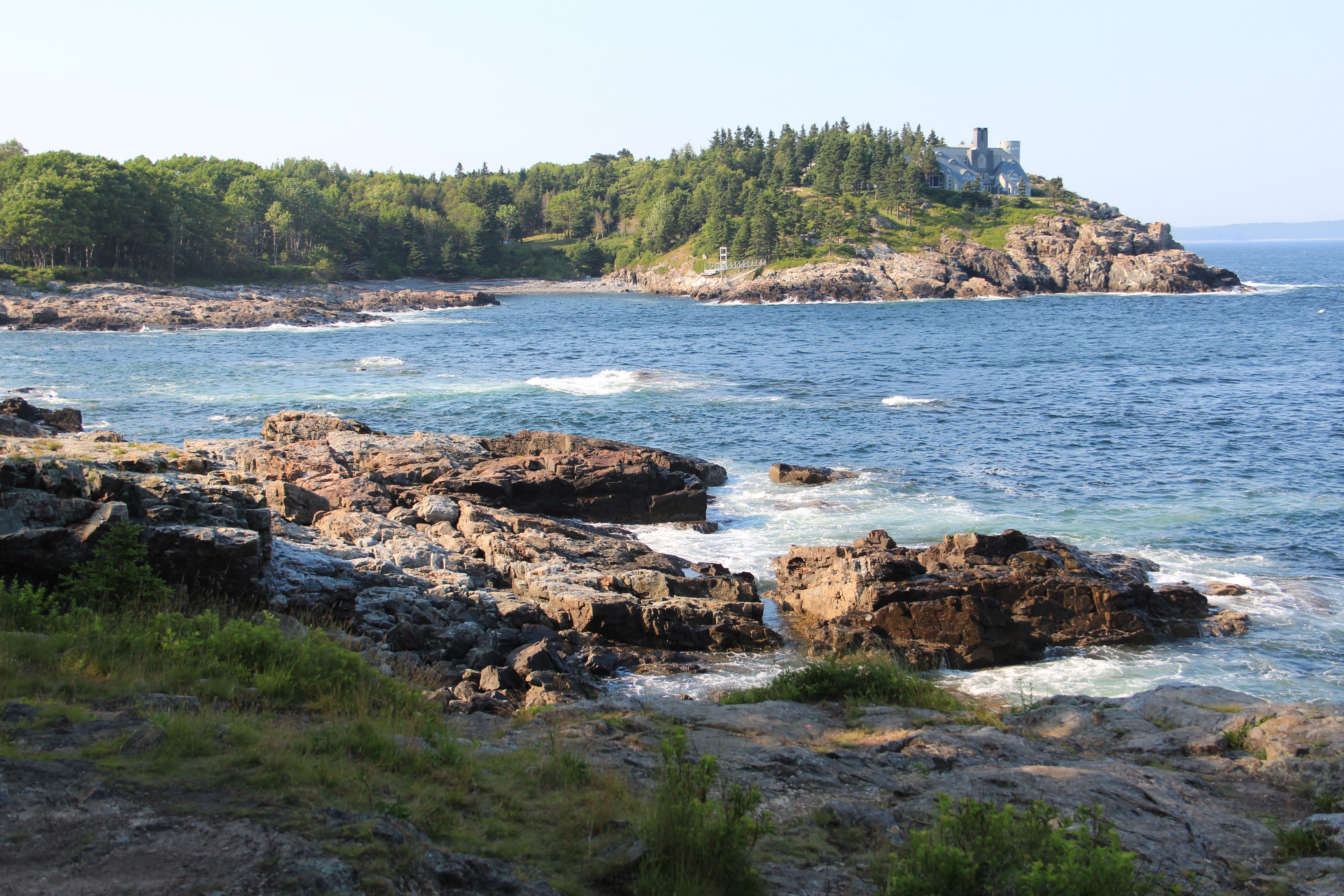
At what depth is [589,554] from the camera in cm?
1922

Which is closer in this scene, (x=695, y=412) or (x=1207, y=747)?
(x=1207, y=747)

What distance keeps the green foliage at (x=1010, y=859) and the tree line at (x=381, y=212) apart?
371 feet

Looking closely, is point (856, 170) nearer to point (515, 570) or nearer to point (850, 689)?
point (515, 570)

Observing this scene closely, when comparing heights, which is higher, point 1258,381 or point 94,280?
point 94,280

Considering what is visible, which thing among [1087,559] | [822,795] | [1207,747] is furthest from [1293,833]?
[1087,559]

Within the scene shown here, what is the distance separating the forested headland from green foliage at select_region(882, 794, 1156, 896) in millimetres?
109582

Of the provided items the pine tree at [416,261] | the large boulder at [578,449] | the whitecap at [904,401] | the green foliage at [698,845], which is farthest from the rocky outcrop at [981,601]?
the pine tree at [416,261]

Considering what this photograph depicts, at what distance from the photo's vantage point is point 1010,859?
5.81 metres

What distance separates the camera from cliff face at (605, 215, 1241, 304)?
125 metres

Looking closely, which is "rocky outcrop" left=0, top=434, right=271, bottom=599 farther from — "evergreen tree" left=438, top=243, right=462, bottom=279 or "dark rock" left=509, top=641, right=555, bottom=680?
"evergreen tree" left=438, top=243, right=462, bottom=279

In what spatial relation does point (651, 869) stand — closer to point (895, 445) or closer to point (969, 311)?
point (895, 445)

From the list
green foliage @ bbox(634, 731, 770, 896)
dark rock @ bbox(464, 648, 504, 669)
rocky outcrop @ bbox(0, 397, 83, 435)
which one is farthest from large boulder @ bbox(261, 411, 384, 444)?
green foliage @ bbox(634, 731, 770, 896)

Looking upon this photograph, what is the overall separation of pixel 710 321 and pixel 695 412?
189 ft

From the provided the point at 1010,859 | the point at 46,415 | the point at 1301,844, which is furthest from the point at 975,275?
the point at 1010,859
